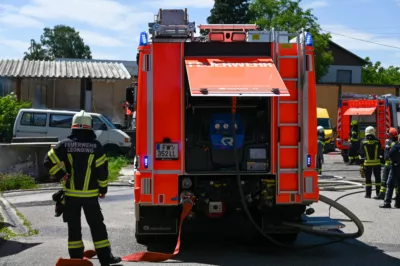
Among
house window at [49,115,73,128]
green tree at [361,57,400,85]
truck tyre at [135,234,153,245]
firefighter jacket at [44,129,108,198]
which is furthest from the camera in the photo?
green tree at [361,57,400,85]

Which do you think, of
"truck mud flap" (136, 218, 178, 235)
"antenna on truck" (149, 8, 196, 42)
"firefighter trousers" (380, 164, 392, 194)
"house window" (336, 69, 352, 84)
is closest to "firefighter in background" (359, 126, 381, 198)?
"firefighter trousers" (380, 164, 392, 194)

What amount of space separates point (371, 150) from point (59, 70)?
1843 centimetres

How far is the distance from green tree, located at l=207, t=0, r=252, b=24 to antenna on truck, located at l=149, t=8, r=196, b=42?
49.1 meters

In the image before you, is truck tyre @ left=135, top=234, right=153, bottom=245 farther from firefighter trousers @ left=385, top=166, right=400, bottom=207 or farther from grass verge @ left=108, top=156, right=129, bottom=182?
grass verge @ left=108, top=156, right=129, bottom=182

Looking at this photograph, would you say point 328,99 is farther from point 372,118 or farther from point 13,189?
point 13,189

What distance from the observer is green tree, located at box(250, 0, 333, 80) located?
153ft

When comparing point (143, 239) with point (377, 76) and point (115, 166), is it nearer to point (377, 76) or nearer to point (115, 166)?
point (115, 166)

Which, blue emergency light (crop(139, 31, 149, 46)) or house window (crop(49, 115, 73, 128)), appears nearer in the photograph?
blue emergency light (crop(139, 31, 149, 46))

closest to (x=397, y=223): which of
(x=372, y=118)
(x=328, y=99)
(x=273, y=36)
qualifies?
(x=273, y=36)

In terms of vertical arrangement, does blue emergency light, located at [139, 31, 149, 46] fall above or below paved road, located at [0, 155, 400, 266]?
above

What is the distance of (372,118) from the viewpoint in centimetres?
2586

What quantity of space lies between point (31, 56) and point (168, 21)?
297ft

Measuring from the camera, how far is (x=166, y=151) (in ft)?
26.9

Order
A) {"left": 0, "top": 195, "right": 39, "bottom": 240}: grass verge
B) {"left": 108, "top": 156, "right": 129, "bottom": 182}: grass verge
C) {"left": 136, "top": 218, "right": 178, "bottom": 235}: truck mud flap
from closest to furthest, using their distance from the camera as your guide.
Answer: {"left": 136, "top": 218, "right": 178, "bottom": 235}: truck mud flap
{"left": 0, "top": 195, "right": 39, "bottom": 240}: grass verge
{"left": 108, "top": 156, "right": 129, "bottom": 182}: grass verge
